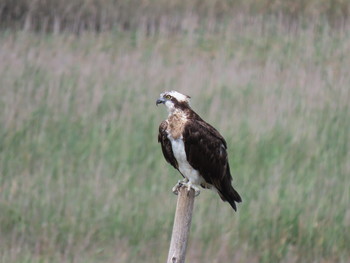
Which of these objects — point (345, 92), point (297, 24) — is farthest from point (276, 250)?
point (297, 24)

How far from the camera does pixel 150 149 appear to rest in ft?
25.4

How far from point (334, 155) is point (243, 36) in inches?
145

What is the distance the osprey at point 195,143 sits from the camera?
4836mm

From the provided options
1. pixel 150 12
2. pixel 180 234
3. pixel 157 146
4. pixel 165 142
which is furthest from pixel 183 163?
pixel 150 12

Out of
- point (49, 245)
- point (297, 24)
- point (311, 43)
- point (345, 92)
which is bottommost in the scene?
point (49, 245)

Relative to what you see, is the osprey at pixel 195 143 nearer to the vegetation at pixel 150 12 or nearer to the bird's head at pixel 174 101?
the bird's head at pixel 174 101

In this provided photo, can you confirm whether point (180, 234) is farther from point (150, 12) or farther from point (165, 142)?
point (150, 12)

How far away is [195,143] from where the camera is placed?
4.84m

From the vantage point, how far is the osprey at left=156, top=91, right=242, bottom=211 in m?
4.84

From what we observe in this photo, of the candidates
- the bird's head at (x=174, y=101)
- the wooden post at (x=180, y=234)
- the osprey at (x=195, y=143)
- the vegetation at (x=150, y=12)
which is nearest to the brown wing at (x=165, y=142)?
the osprey at (x=195, y=143)

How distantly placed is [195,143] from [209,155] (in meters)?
0.11

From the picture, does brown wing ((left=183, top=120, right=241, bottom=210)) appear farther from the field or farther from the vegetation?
the vegetation

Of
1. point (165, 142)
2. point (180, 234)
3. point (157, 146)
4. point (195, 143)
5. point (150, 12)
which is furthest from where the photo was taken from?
point (150, 12)

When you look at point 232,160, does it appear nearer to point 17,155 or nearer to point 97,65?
point 17,155
